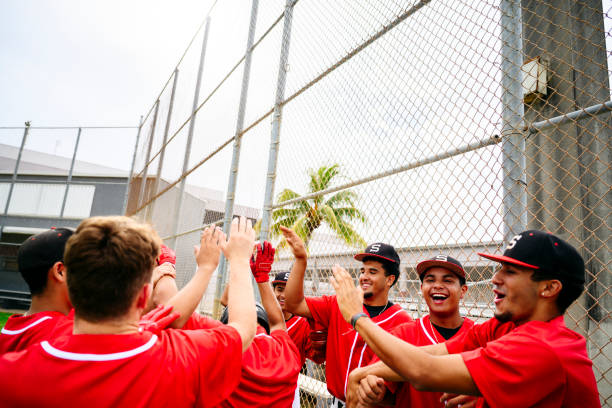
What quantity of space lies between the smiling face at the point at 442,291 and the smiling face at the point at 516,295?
85 cm

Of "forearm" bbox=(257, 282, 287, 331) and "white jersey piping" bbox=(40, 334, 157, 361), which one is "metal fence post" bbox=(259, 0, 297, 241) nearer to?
"forearm" bbox=(257, 282, 287, 331)

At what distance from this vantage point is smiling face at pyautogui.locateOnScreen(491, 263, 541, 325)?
156 cm

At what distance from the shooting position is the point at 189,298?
1.56 m

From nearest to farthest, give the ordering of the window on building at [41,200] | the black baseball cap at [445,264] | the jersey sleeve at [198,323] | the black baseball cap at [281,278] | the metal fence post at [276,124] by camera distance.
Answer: the jersey sleeve at [198,323] < the black baseball cap at [445,264] < the black baseball cap at [281,278] < the metal fence post at [276,124] < the window on building at [41,200]

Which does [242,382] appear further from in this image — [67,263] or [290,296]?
[290,296]

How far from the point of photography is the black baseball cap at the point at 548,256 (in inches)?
59.6

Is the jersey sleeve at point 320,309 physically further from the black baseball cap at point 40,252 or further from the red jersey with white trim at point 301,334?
the black baseball cap at point 40,252

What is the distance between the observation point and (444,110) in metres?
2.46

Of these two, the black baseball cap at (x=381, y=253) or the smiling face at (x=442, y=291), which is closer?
the smiling face at (x=442, y=291)

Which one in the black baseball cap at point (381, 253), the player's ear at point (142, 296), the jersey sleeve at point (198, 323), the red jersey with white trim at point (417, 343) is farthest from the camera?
the black baseball cap at point (381, 253)

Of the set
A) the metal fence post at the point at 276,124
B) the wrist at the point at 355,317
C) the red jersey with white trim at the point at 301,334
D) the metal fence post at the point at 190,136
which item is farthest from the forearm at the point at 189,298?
the metal fence post at the point at 190,136

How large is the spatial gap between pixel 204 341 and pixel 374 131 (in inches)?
89.3

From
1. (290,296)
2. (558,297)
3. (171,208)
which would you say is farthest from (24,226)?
(558,297)

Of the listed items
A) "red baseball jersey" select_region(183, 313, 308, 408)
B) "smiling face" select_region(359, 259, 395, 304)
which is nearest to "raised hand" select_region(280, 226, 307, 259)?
"smiling face" select_region(359, 259, 395, 304)
